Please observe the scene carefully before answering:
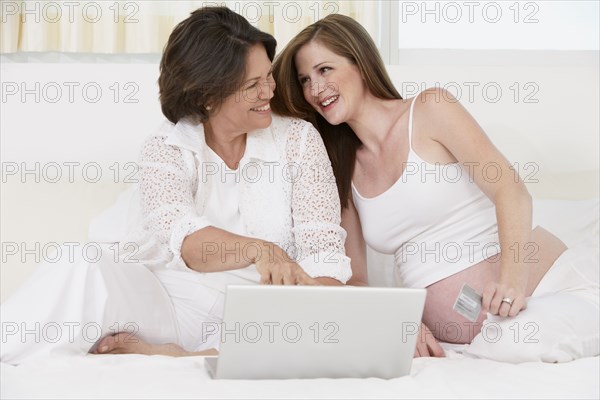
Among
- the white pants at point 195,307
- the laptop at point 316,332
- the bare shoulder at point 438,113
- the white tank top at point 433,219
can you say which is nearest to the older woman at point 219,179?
the white pants at point 195,307

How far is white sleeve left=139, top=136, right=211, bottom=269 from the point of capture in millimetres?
1531

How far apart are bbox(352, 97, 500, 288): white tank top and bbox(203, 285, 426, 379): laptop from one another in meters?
0.47

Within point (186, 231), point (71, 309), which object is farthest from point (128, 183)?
point (71, 309)

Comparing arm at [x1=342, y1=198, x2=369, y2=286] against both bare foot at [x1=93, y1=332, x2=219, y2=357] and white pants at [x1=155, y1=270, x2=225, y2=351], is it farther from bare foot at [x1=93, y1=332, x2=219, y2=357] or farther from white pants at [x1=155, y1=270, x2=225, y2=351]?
bare foot at [x1=93, y1=332, x2=219, y2=357]

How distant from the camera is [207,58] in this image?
165 centimetres

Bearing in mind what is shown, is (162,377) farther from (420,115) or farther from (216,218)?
(420,115)

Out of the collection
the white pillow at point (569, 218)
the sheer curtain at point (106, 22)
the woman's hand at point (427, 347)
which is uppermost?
the sheer curtain at point (106, 22)

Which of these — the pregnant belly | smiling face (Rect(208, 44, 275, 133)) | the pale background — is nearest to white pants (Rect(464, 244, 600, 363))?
the pregnant belly

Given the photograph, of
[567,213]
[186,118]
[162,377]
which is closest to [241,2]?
[186,118]

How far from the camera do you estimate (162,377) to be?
3.77 ft

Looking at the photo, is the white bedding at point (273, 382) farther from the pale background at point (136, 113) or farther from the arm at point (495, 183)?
the pale background at point (136, 113)

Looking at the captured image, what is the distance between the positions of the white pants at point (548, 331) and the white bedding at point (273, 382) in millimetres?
33

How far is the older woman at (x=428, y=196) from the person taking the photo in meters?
1.50

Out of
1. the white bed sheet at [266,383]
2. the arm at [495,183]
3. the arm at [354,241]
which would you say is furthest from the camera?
the arm at [354,241]
